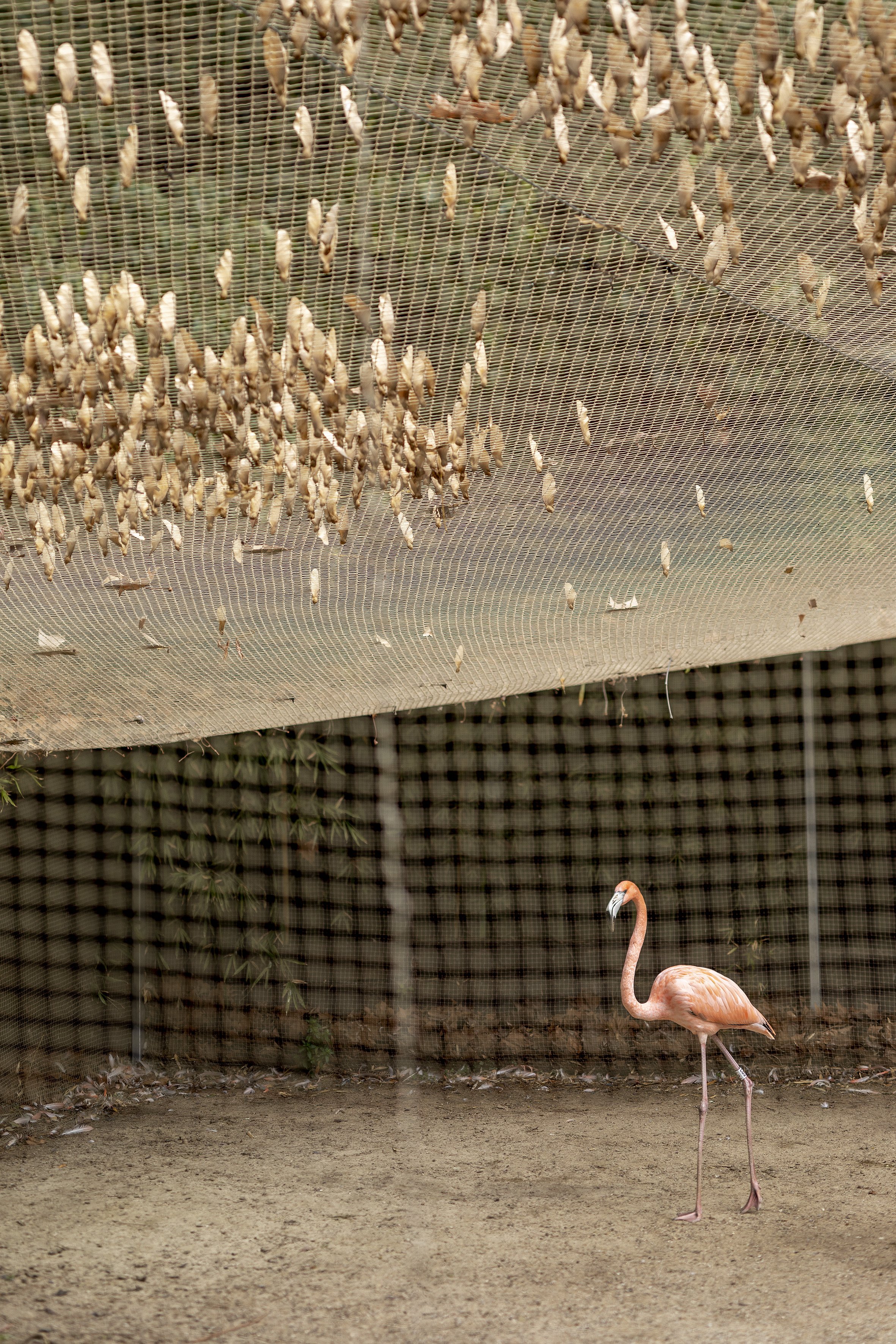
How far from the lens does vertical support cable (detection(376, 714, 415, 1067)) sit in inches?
173

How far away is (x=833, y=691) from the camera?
4.45 meters

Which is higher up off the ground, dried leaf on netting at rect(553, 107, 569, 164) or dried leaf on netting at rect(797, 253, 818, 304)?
dried leaf on netting at rect(553, 107, 569, 164)

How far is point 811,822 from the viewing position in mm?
4430

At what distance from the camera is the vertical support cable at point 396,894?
4.39 m

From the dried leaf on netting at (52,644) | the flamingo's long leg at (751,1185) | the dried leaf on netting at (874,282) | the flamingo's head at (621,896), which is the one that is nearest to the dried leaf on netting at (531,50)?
the dried leaf on netting at (874,282)

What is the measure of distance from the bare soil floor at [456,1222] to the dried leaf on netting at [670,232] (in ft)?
5.85

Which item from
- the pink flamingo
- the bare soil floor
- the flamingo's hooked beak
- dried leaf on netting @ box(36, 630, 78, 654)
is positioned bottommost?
the bare soil floor

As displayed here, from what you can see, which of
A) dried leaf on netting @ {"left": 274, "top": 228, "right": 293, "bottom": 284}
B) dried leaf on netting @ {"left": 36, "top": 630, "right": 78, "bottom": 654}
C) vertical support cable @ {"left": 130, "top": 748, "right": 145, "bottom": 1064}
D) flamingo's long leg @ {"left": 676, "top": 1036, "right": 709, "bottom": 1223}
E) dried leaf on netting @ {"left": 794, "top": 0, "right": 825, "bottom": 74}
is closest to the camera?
dried leaf on netting @ {"left": 794, "top": 0, "right": 825, "bottom": 74}

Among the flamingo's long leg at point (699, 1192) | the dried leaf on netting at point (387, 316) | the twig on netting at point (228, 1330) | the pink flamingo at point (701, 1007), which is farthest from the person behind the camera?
the pink flamingo at point (701, 1007)

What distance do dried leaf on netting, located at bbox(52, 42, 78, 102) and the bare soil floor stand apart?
6.50 ft

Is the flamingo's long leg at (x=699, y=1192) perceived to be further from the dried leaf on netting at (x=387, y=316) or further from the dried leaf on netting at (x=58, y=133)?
the dried leaf on netting at (x=58, y=133)

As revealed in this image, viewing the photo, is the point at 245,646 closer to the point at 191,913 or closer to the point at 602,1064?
the point at 191,913

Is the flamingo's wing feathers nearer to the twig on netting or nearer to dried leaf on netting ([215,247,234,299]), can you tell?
the twig on netting

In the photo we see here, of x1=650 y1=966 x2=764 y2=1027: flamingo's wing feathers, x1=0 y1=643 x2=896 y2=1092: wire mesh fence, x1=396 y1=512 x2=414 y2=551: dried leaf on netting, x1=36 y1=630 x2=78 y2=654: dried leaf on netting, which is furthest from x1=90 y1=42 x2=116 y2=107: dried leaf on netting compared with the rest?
x1=0 y1=643 x2=896 y2=1092: wire mesh fence
